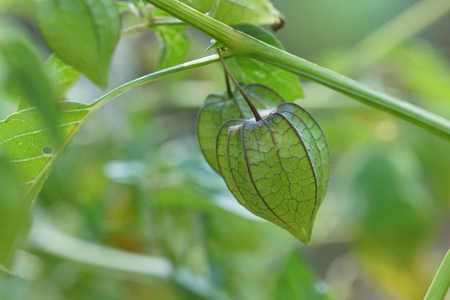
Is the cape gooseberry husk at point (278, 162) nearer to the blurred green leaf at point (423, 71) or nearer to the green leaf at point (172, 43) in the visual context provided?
the green leaf at point (172, 43)

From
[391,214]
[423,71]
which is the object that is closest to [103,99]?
[391,214]

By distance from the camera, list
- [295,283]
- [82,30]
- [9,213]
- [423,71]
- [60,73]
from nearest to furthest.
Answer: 1. [9,213]
2. [82,30]
3. [60,73]
4. [295,283]
5. [423,71]

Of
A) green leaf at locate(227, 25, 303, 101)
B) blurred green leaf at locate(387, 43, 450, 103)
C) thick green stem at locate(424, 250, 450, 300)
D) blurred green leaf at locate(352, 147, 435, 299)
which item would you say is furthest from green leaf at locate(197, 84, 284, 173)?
blurred green leaf at locate(387, 43, 450, 103)

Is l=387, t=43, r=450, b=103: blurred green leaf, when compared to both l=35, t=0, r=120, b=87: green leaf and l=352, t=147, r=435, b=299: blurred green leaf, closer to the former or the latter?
l=352, t=147, r=435, b=299: blurred green leaf

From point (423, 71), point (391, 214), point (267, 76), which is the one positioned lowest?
point (391, 214)

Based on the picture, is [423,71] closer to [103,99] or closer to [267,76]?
[267,76]

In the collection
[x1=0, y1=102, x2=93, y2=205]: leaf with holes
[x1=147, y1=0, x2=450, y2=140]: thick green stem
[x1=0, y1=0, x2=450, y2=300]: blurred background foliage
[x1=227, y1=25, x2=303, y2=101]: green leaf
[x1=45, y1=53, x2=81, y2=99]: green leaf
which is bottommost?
[x1=0, y1=0, x2=450, y2=300]: blurred background foliage
